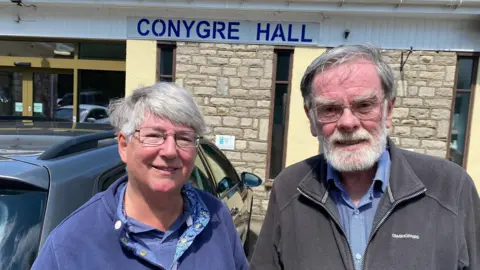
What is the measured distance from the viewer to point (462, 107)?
587cm

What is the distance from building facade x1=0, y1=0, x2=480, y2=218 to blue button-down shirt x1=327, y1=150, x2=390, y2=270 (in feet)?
14.6

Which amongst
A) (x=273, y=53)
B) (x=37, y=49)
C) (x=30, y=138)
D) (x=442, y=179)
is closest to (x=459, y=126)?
(x=273, y=53)

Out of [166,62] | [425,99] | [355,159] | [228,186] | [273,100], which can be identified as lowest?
[228,186]

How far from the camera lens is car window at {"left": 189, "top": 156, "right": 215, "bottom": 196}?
2.59 metres

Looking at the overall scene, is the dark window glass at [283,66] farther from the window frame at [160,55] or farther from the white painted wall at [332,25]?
the window frame at [160,55]

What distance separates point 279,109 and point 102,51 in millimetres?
3333

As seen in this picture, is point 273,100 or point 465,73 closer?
point 465,73

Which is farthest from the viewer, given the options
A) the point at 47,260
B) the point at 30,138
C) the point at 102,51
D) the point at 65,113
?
the point at 65,113

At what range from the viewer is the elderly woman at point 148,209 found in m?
1.25

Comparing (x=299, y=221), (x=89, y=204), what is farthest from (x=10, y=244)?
(x=299, y=221)

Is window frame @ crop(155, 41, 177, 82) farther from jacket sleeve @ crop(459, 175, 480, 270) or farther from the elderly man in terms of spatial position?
jacket sleeve @ crop(459, 175, 480, 270)

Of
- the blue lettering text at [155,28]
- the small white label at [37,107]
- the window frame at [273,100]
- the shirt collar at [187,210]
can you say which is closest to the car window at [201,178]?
the shirt collar at [187,210]

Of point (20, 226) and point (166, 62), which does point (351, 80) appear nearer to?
point (20, 226)

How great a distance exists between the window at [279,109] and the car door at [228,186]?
227 cm
